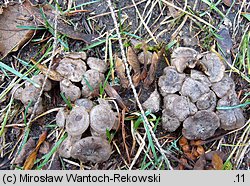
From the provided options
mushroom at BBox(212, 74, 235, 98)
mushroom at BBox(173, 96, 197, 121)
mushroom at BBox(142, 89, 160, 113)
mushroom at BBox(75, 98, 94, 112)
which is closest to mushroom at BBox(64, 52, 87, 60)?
mushroom at BBox(75, 98, 94, 112)

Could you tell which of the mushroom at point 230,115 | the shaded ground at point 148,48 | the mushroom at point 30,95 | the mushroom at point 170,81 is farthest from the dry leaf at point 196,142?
the mushroom at point 30,95

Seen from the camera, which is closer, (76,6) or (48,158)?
(48,158)

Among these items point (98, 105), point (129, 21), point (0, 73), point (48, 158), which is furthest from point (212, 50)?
point (0, 73)

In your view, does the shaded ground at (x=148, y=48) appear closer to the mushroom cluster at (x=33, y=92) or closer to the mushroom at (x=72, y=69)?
the mushroom cluster at (x=33, y=92)

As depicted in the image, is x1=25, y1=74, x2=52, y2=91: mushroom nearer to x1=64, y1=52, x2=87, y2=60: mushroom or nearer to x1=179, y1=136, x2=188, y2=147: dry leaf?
x1=64, y1=52, x2=87, y2=60: mushroom

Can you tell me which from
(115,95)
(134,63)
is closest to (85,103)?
(115,95)

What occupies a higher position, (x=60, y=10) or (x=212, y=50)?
(x=60, y=10)

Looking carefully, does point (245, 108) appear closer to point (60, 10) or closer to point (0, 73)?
point (60, 10)
